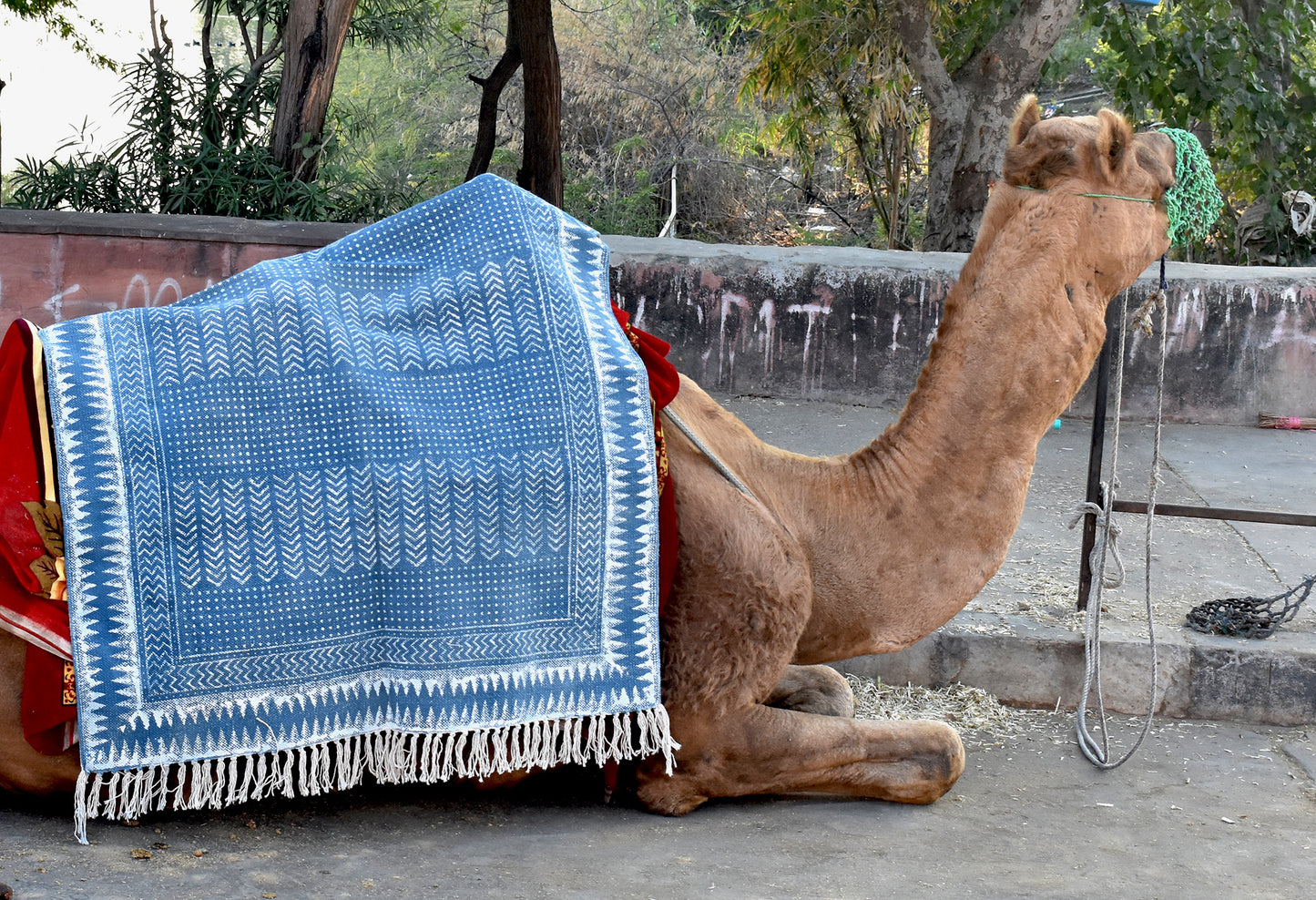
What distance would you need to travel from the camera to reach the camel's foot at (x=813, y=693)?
3408mm

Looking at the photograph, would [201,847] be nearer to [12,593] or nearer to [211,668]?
[211,668]

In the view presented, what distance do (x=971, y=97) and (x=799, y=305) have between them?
3.34 meters

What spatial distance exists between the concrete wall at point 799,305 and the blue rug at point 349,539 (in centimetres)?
514

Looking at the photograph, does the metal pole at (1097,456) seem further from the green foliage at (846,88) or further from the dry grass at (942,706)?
the green foliage at (846,88)

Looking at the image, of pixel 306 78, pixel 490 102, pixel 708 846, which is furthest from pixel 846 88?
pixel 708 846

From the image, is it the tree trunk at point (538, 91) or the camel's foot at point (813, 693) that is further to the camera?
the tree trunk at point (538, 91)

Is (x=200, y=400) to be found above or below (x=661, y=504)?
above

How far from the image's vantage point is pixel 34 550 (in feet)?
8.32

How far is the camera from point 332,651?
263 cm

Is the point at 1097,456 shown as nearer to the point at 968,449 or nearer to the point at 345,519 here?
the point at 968,449

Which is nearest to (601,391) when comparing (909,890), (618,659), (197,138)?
(618,659)

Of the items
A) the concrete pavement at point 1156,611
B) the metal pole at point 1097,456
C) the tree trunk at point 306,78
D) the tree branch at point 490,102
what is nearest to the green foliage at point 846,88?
the tree branch at point 490,102

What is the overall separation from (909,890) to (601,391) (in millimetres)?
1255

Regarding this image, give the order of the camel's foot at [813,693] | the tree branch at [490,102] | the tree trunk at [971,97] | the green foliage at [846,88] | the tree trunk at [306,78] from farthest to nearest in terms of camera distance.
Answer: the green foliage at [846,88] < the tree branch at [490,102] < the tree trunk at [971,97] < the tree trunk at [306,78] < the camel's foot at [813,693]
